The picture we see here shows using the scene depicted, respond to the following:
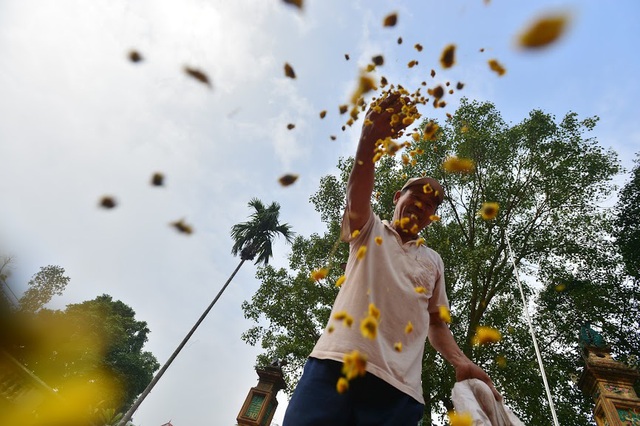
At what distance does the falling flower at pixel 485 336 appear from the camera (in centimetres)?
868

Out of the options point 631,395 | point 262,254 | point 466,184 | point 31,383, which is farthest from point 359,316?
point 262,254

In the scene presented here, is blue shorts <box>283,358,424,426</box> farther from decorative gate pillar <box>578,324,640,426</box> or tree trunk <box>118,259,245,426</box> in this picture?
tree trunk <box>118,259,245,426</box>

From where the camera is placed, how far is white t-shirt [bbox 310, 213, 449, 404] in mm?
1391

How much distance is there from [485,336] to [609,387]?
2830mm

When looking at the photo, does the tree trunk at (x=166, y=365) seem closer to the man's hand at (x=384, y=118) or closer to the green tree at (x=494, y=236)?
the green tree at (x=494, y=236)

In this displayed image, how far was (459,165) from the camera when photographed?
1076 cm

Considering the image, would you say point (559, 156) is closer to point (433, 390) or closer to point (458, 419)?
point (433, 390)

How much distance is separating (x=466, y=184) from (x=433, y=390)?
6209 millimetres

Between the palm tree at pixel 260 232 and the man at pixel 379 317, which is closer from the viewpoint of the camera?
the man at pixel 379 317

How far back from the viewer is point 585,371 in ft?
23.6

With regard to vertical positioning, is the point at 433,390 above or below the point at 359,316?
→ above

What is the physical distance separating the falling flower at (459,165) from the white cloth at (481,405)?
31.2 ft

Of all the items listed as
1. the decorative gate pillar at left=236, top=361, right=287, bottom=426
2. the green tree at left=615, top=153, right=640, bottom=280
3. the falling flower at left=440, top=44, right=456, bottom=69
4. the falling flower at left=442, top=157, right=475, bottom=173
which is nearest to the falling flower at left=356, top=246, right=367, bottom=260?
the falling flower at left=440, top=44, right=456, bottom=69

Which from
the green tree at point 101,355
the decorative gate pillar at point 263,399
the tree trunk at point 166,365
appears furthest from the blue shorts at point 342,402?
the green tree at point 101,355
